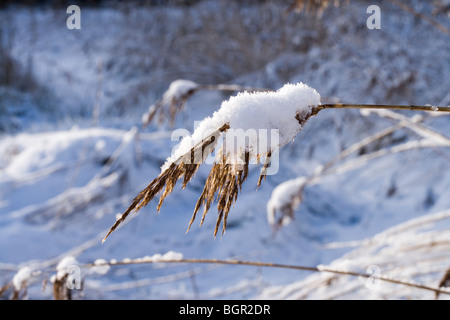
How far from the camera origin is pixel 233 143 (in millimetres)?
402

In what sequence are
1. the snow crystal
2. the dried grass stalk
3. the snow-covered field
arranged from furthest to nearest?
the snow-covered field → the snow crystal → the dried grass stalk

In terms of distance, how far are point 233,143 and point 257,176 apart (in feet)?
6.72

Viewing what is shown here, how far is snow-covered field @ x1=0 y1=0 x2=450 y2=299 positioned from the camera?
1.26 m

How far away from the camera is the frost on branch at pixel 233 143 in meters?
0.40

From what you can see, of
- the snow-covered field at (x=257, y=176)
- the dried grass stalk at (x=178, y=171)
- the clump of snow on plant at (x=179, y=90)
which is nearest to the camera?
the dried grass stalk at (x=178, y=171)

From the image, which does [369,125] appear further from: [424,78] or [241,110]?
[241,110]

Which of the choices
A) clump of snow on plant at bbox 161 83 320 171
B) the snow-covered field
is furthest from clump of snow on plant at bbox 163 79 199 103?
clump of snow on plant at bbox 161 83 320 171

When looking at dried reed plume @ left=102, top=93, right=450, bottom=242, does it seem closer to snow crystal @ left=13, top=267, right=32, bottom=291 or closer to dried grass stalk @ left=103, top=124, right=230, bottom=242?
dried grass stalk @ left=103, top=124, right=230, bottom=242

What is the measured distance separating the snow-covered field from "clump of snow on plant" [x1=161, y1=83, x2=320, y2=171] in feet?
0.05
